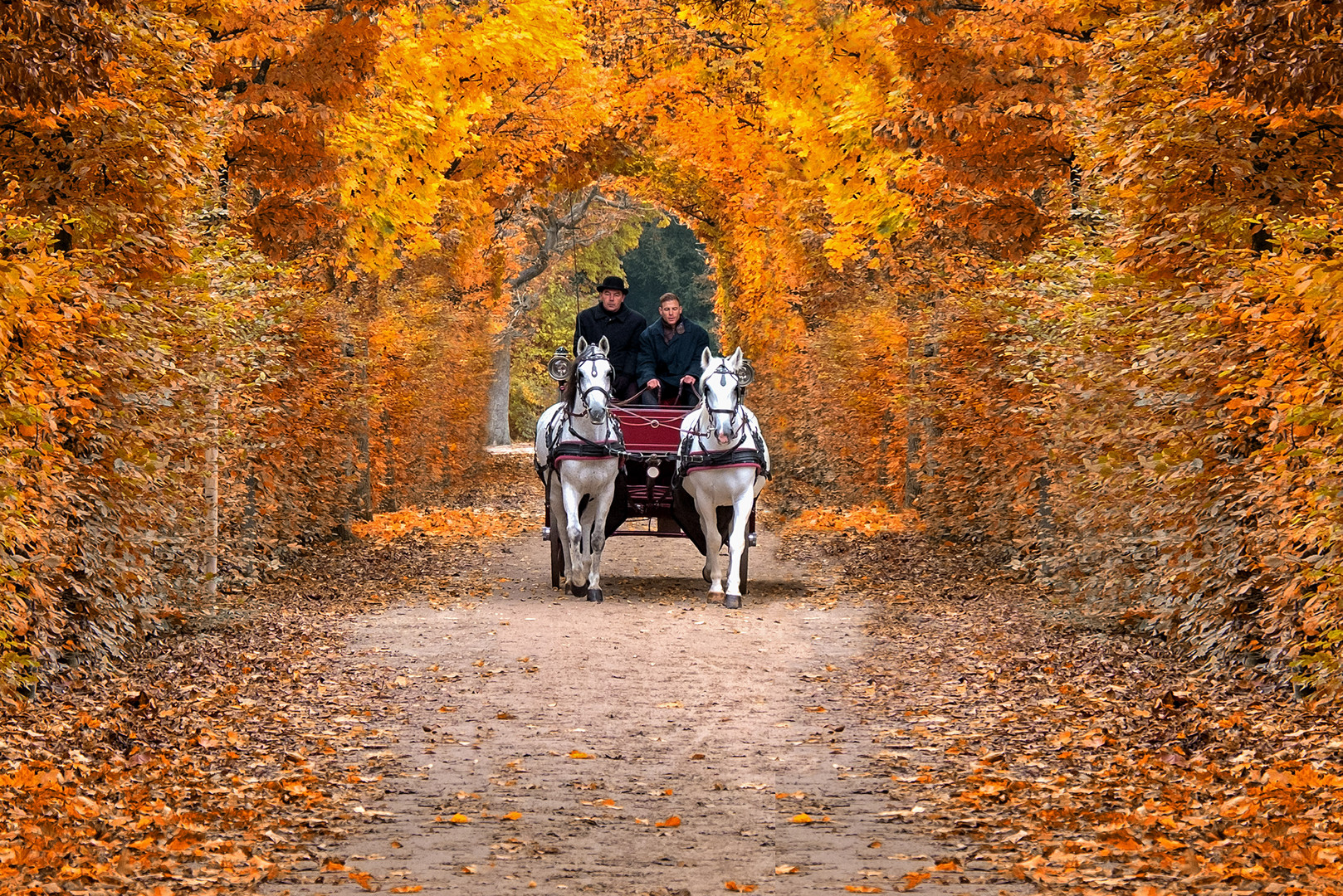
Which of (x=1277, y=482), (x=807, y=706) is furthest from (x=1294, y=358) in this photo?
(x=807, y=706)

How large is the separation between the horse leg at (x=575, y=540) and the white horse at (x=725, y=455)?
1.04 metres

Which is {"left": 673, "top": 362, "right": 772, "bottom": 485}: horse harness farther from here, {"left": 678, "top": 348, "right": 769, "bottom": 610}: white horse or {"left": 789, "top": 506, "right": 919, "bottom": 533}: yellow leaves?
{"left": 789, "top": 506, "right": 919, "bottom": 533}: yellow leaves

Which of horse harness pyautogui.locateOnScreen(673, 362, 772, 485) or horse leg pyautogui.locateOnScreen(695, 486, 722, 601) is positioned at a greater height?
horse harness pyautogui.locateOnScreen(673, 362, 772, 485)

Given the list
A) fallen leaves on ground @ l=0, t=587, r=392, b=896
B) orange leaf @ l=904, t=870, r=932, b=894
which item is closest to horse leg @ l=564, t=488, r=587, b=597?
fallen leaves on ground @ l=0, t=587, r=392, b=896

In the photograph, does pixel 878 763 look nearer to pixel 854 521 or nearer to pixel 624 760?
pixel 624 760

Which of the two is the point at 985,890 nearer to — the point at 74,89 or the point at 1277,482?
the point at 1277,482

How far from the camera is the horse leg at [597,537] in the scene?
1412cm

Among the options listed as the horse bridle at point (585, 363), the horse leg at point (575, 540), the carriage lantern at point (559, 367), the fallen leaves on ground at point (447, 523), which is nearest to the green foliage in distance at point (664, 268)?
the fallen leaves on ground at point (447, 523)

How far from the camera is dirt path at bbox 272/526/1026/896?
5746 millimetres

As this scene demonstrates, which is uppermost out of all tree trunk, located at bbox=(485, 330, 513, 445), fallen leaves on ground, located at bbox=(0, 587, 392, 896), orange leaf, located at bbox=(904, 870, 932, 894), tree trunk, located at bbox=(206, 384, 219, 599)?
tree trunk, located at bbox=(206, 384, 219, 599)

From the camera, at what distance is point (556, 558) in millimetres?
15086

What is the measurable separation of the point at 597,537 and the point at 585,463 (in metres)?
0.76

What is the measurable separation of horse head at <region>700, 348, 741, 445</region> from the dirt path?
1.62 metres

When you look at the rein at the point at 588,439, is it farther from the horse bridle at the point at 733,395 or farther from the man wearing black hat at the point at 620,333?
the man wearing black hat at the point at 620,333
